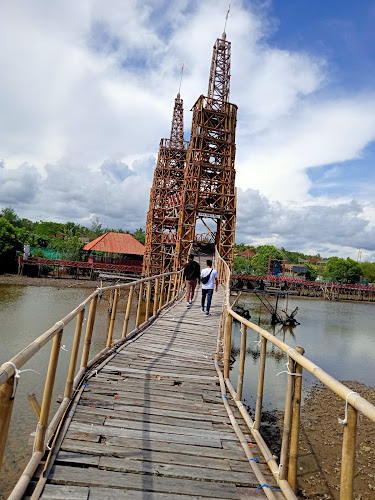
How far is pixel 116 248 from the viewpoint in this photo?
158 ft

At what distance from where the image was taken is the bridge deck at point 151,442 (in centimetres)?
285

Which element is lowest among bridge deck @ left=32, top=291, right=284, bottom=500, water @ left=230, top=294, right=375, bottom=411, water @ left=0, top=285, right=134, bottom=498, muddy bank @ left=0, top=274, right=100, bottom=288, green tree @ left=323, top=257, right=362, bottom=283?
water @ left=230, top=294, right=375, bottom=411

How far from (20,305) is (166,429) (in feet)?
77.2

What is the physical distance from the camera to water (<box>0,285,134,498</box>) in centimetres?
741

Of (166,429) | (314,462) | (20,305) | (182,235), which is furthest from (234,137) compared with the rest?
(166,429)

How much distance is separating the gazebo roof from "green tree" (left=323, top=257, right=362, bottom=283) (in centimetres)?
4569

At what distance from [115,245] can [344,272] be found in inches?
2013

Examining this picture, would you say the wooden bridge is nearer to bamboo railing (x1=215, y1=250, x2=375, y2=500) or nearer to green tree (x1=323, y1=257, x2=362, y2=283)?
bamboo railing (x1=215, y1=250, x2=375, y2=500)

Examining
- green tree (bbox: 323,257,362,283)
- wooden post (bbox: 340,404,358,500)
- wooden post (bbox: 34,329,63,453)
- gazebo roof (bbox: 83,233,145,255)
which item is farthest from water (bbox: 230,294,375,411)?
green tree (bbox: 323,257,362,283)

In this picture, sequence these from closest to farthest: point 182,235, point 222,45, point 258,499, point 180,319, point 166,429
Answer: point 258,499 → point 166,429 → point 180,319 → point 182,235 → point 222,45

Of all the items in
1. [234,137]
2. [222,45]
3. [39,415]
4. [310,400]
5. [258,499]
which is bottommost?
[310,400]

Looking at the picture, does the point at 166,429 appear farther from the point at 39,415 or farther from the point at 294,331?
the point at 294,331

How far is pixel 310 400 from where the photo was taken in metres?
12.2

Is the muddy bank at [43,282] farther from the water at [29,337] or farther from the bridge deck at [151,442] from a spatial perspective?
Result: the bridge deck at [151,442]
